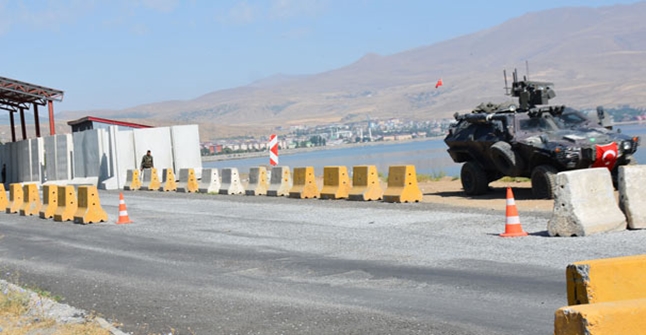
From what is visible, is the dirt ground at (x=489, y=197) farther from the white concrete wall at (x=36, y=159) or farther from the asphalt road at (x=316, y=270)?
the white concrete wall at (x=36, y=159)

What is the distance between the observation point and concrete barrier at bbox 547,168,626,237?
44.4ft

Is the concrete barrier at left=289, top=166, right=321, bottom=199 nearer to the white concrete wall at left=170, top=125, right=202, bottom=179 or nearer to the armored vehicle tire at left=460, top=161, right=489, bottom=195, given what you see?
the armored vehicle tire at left=460, top=161, right=489, bottom=195

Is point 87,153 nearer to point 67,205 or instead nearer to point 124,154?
point 124,154

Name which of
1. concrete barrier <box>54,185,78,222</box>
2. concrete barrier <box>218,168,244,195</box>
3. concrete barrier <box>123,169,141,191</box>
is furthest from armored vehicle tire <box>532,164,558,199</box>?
concrete barrier <box>123,169,141,191</box>

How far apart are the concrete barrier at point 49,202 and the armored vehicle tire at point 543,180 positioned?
38.2 feet

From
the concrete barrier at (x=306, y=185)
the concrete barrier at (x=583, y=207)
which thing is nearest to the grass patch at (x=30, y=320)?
the concrete barrier at (x=583, y=207)

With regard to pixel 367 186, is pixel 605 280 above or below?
below

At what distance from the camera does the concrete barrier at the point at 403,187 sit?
2170cm

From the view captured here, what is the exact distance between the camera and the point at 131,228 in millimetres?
19750

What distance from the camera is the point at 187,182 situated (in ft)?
108

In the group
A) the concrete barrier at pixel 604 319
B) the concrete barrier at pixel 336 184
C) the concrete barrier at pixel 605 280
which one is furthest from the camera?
the concrete barrier at pixel 336 184

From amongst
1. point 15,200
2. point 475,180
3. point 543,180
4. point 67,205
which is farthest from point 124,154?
point 543,180

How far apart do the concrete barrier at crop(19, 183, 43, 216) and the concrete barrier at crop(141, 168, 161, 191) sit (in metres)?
8.63

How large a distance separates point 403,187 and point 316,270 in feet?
32.6
